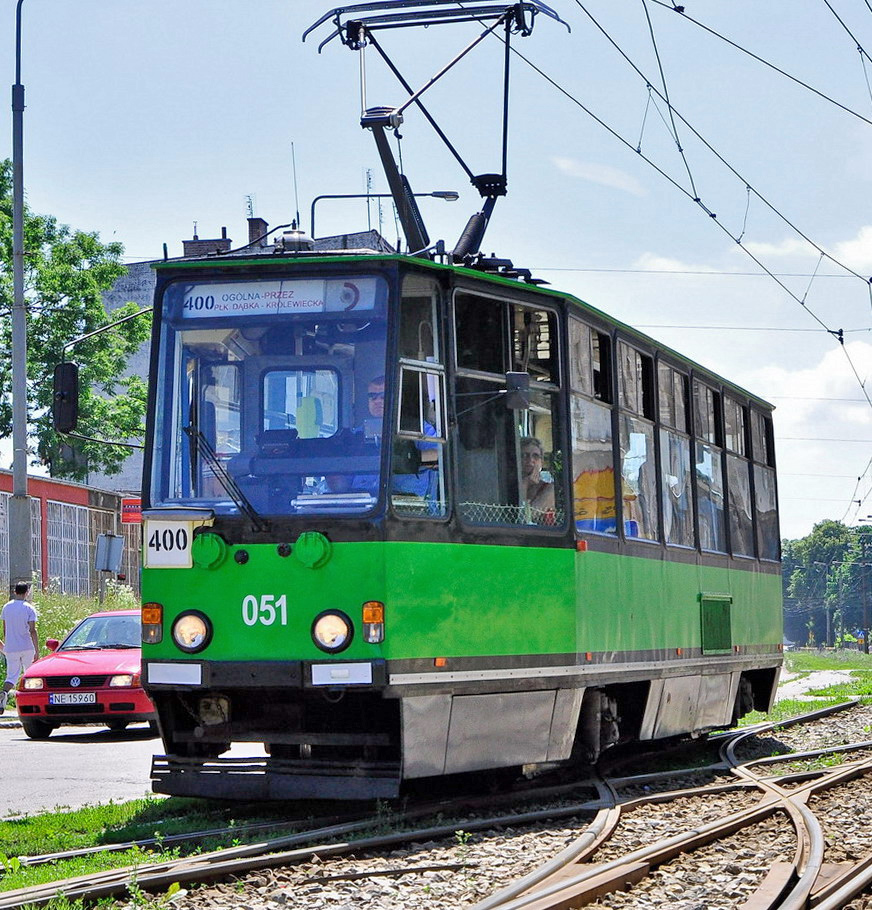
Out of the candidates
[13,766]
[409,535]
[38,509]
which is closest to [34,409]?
[38,509]

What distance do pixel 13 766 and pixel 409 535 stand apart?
255 inches

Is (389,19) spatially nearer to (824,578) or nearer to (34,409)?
(34,409)

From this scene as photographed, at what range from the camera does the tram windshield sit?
970cm

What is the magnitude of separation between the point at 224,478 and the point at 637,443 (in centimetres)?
388

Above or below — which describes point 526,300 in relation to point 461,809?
above

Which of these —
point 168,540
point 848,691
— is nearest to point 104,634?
point 168,540

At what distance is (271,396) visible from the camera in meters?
9.90

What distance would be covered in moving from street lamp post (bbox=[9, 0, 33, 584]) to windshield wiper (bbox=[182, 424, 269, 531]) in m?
11.7

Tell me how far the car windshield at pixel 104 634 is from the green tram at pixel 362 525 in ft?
31.6

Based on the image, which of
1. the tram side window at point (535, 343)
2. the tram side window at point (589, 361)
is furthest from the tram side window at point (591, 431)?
the tram side window at point (535, 343)

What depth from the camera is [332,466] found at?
970 centimetres

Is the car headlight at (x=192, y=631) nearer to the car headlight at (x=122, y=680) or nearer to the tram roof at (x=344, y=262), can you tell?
the tram roof at (x=344, y=262)

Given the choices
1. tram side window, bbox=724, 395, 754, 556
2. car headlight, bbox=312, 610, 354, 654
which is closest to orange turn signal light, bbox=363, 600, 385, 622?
car headlight, bbox=312, 610, 354, 654

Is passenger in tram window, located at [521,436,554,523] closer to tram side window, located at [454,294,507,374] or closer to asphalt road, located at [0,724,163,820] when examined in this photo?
tram side window, located at [454,294,507,374]
